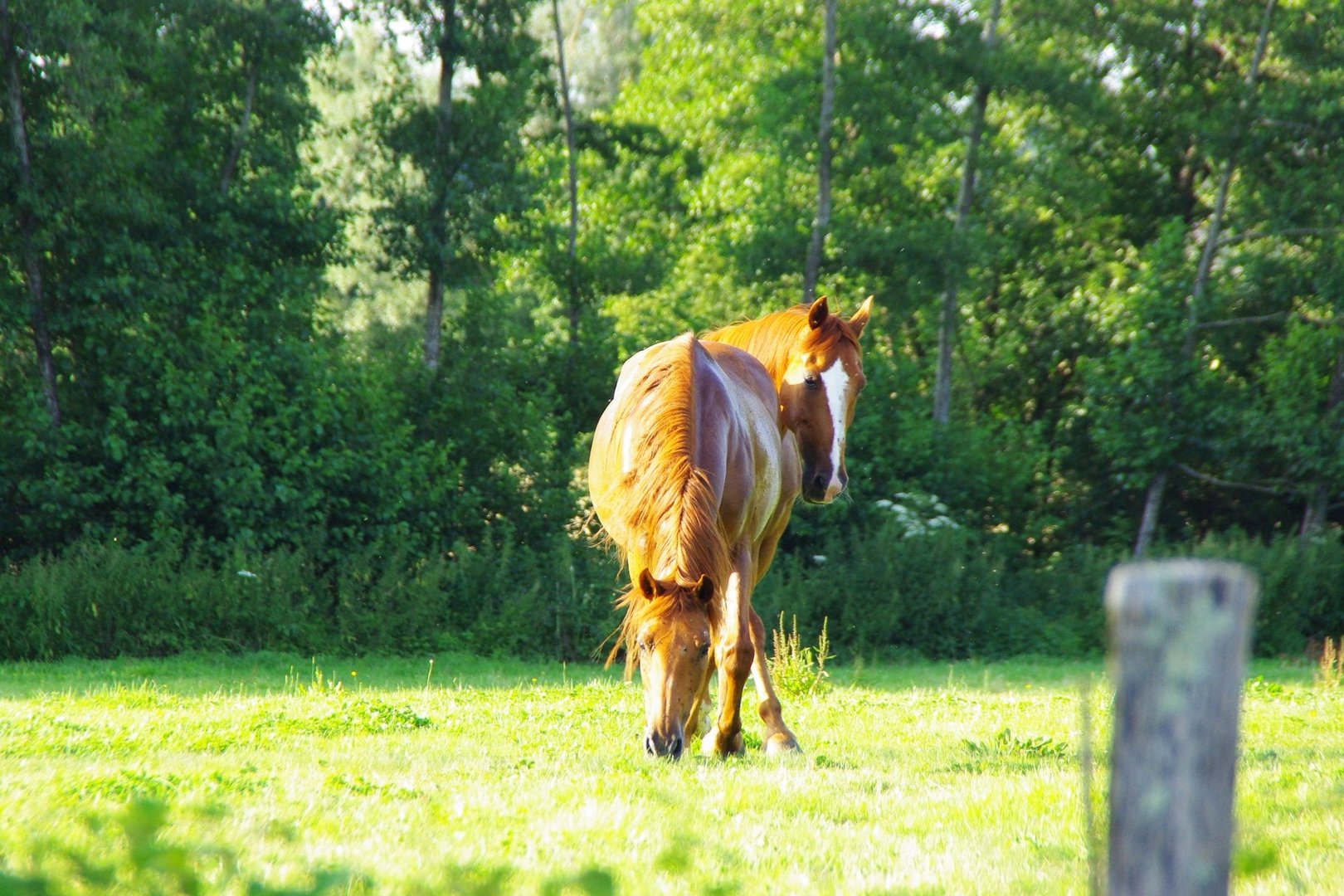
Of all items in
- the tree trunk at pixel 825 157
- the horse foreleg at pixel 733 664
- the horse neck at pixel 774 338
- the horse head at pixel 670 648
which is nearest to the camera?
the horse head at pixel 670 648

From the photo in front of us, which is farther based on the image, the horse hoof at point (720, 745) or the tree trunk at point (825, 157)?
the tree trunk at point (825, 157)

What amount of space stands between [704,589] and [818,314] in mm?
3112

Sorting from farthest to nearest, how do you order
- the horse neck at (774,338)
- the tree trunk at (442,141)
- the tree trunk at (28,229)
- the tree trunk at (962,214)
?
1. the tree trunk at (962,214)
2. the tree trunk at (442,141)
3. the tree trunk at (28,229)
4. the horse neck at (774,338)

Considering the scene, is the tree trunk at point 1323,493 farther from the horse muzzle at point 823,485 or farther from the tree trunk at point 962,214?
the horse muzzle at point 823,485

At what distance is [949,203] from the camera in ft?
88.0

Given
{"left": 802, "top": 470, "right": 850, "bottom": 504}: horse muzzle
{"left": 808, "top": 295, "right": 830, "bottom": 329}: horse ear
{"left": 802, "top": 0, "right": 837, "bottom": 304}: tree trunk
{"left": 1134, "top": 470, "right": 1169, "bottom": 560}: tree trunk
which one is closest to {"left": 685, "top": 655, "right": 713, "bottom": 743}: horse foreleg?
{"left": 802, "top": 470, "right": 850, "bottom": 504}: horse muzzle

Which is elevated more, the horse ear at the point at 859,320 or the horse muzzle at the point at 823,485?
the horse ear at the point at 859,320

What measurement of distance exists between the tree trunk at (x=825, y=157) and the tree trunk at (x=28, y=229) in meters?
11.2

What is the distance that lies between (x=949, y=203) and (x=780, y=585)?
1137cm

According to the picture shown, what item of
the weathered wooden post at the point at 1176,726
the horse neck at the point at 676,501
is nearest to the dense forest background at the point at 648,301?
the horse neck at the point at 676,501

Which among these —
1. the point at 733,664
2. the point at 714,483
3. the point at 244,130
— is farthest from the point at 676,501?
the point at 244,130

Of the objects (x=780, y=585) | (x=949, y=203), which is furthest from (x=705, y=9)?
(x=780, y=585)

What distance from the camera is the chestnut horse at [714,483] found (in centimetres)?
576

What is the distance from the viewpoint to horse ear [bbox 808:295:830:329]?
8305 mm
